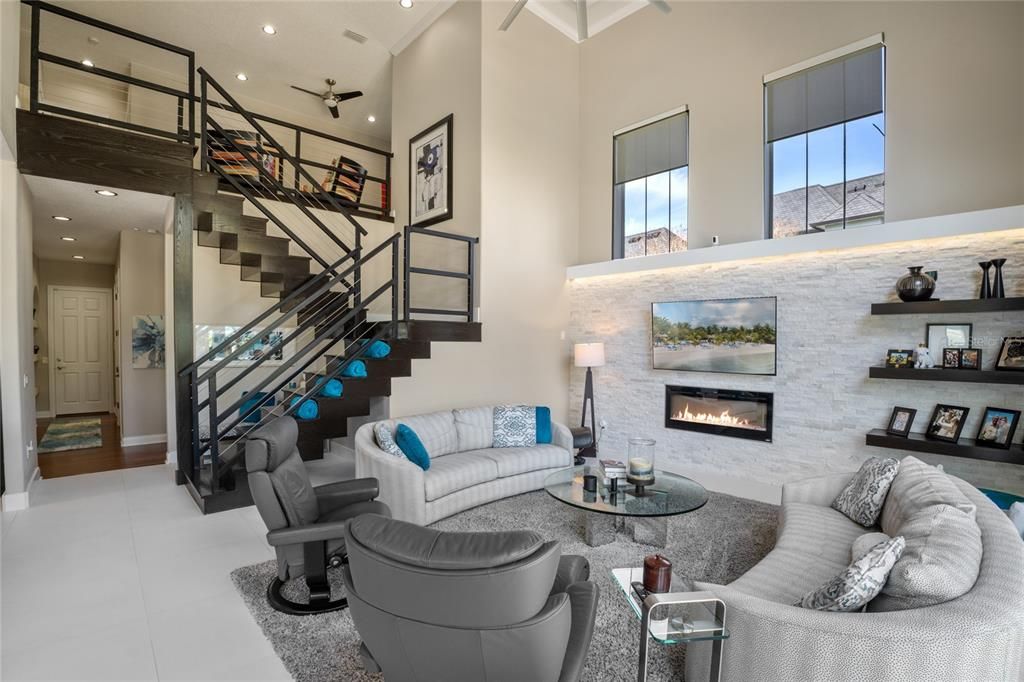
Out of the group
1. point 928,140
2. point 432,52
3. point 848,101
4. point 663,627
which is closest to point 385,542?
point 663,627

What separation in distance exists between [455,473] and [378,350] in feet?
4.97

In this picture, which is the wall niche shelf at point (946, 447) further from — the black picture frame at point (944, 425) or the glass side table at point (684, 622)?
the glass side table at point (684, 622)

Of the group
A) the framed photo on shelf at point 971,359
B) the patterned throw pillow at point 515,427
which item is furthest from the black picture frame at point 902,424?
the patterned throw pillow at point 515,427

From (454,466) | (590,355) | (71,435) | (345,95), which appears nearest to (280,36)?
(345,95)

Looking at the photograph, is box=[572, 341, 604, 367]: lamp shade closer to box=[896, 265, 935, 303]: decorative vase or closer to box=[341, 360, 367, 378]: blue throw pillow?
box=[341, 360, 367, 378]: blue throw pillow

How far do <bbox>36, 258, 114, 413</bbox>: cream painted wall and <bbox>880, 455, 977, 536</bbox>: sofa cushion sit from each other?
39.9 ft

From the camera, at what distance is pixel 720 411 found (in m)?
5.29

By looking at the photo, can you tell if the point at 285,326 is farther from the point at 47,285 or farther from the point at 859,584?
the point at 859,584

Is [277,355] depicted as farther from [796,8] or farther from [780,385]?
[796,8]

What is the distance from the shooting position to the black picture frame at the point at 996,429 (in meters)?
3.63

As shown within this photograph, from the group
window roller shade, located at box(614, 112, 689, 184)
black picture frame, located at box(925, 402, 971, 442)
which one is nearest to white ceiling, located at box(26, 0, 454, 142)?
window roller shade, located at box(614, 112, 689, 184)

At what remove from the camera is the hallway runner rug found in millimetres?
6641

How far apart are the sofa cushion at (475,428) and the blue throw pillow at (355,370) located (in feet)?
3.19

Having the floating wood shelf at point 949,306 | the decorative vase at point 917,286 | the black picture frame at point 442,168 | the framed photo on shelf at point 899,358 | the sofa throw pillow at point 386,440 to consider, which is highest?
the black picture frame at point 442,168
